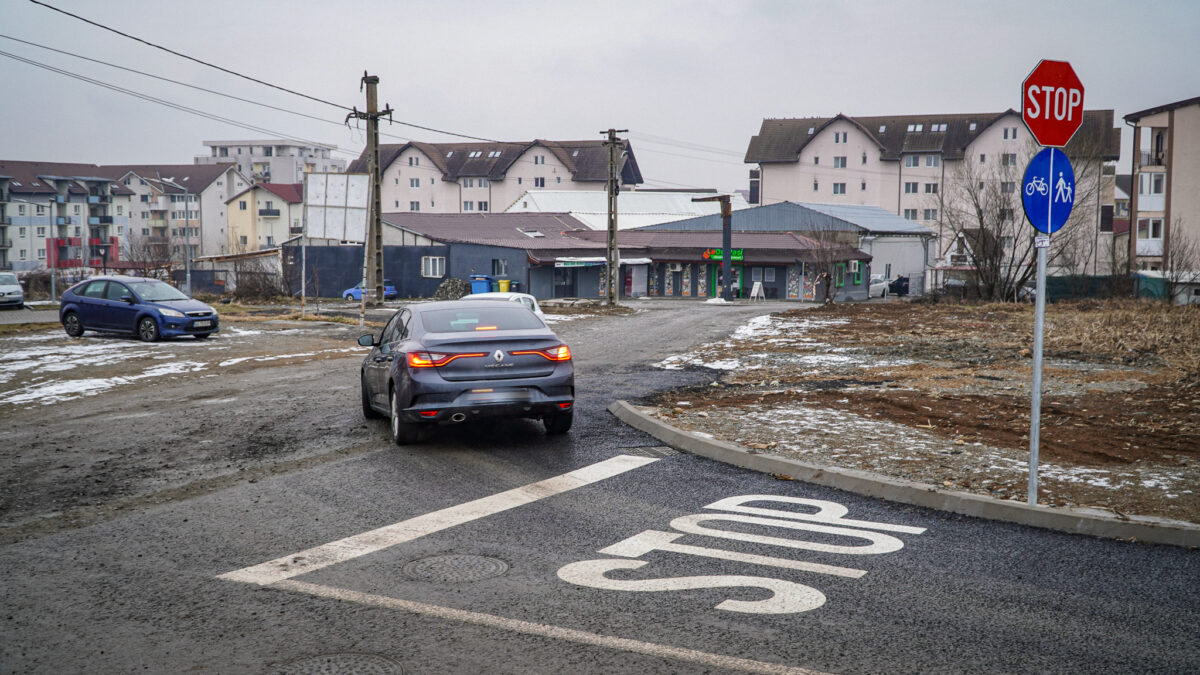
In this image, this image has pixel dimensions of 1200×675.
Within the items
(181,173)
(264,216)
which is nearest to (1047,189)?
(264,216)

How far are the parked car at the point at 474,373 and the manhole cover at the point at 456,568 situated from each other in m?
3.59

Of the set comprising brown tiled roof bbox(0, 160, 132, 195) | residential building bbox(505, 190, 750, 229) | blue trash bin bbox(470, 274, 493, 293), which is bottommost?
blue trash bin bbox(470, 274, 493, 293)

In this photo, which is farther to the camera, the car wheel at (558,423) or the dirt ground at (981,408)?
the car wheel at (558,423)

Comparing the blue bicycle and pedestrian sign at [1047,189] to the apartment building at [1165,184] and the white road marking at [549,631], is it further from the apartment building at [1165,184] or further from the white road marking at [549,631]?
the apartment building at [1165,184]

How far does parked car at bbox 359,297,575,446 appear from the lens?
9664 mm

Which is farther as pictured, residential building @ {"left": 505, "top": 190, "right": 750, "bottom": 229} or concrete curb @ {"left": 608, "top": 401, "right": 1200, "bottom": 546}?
residential building @ {"left": 505, "top": 190, "right": 750, "bottom": 229}

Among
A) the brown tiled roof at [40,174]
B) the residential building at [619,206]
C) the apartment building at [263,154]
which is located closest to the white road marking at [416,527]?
the residential building at [619,206]

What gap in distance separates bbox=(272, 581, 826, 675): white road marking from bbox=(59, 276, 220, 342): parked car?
1916 centimetres

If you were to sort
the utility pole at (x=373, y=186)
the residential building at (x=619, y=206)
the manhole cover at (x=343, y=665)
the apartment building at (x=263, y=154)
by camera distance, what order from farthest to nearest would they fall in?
the apartment building at (x=263, y=154) → the residential building at (x=619, y=206) → the utility pole at (x=373, y=186) → the manhole cover at (x=343, y=665)

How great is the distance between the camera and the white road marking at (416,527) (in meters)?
5.92

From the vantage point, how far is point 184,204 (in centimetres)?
10512

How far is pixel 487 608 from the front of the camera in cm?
518

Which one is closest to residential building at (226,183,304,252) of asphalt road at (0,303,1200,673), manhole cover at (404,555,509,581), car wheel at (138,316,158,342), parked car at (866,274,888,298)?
parked car at (866,274,888,298)

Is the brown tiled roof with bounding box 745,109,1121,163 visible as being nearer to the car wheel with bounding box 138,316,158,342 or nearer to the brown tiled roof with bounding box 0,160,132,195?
the brown tiled roof with bounding box 0,160,132,195
